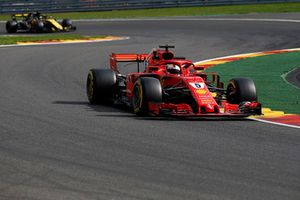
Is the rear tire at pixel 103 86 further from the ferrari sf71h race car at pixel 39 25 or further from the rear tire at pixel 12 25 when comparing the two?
the rear tire at pixel 12 25

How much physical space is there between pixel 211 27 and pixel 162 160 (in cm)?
2572

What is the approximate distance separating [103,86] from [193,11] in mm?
30068

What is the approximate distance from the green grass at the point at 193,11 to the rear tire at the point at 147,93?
28398 millimetres

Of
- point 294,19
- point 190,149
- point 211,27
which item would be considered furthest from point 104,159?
point 294,19

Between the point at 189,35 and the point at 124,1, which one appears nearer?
the point at 189,35

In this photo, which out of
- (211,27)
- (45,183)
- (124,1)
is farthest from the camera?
(124,1)

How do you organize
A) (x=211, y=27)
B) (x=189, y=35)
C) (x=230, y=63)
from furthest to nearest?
(x=211, y=27)
(x=189, y=35)
(x=230, y=63)

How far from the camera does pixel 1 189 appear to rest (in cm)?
798

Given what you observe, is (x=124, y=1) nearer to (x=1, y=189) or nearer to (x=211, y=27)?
(x=211, y=27)

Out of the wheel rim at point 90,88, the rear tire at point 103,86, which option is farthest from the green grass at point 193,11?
the rear tire at point 103,86

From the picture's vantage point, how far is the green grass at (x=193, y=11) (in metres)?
42.0

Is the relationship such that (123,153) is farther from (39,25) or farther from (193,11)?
(193,11)

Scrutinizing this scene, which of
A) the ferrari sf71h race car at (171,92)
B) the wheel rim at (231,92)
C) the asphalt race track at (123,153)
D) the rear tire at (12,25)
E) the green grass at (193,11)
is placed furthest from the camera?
the green grass at (193,11)

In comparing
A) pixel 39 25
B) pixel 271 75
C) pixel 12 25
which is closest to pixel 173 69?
pixel 271 75
